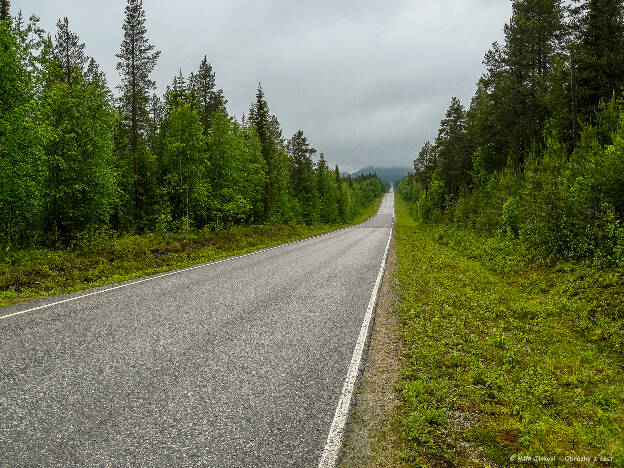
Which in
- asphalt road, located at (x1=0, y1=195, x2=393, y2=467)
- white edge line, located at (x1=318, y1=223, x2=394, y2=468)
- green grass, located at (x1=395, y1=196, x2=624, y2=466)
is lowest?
green grass, located at (x1=395, y1=196, x2=624, y2=466)

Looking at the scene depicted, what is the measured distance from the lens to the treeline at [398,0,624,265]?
10.8 metres

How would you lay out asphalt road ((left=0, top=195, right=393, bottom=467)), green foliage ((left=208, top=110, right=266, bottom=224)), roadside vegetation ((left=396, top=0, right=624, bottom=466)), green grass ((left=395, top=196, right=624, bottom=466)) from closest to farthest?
asphalt road ((left=0, top=195, right=393, bottom=467)) → green grass ((left=395, top=196, right=624, bottom=466)) → roadside vegetation ((left=396, top=0, right=624, bottom=466)) → green foliage ((left=208, top=110, right=266, bottom=224))

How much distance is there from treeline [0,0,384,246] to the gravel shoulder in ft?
54.2

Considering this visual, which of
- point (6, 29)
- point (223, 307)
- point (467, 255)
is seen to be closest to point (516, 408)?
point (223, 307)

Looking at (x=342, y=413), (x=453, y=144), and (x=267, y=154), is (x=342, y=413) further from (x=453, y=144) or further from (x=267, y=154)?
(x=453, y=144)

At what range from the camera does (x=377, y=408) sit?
14.7 feet

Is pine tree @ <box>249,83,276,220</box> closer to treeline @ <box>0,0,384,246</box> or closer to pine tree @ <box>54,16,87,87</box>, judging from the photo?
treeline @ <box>0,0,384,246</box>

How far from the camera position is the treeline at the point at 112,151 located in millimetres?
14758

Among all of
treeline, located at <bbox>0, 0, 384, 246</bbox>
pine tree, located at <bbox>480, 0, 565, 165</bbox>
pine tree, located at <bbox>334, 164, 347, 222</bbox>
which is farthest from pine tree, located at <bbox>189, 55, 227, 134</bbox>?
pine tree, located at <bbox>334, 164, 347, 222</bbox>

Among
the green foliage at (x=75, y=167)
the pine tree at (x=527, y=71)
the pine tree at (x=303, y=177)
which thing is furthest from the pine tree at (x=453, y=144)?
the green foliage at (x=75, y=167)

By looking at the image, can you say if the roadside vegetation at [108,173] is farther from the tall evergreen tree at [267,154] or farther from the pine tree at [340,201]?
the pine tree at [340,201]

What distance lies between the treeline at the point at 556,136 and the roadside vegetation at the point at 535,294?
69 mm

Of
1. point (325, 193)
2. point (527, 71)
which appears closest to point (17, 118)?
point (527, 71)

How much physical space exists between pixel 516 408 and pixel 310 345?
3.20 meters
